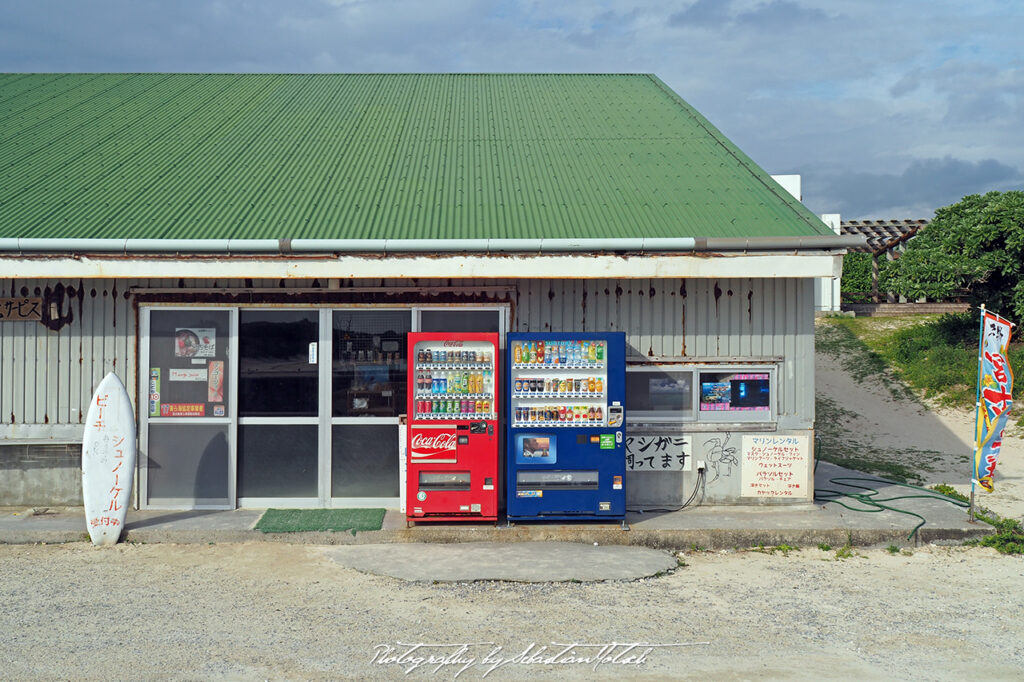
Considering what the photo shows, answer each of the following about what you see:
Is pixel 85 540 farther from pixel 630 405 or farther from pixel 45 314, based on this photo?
pixel 630 405

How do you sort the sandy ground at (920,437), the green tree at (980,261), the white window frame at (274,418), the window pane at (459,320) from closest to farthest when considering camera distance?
1. the white window frame at (274,418)
2. the window pane at (459,320)
3. the sandy ground at (920,437)
4. the green tree at (980,261)

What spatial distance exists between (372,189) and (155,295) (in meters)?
3.00

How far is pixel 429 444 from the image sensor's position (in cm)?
877

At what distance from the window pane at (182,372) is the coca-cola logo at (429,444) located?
2511 millimetres

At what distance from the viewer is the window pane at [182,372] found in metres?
9.59

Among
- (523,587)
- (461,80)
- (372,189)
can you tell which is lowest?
(523,587)

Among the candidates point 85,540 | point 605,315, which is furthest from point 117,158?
point 605,315

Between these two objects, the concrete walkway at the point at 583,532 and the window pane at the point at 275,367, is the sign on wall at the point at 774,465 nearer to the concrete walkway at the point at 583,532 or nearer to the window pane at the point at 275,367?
the concrete walkway at the point at 583,532

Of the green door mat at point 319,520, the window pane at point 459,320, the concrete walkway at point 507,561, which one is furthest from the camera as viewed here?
the window pane at point 459,320

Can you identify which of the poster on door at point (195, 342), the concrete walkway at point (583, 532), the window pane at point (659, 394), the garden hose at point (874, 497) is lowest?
the concrete walkway at point (583, 532)

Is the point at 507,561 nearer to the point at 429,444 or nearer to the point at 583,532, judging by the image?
the point at 583,532

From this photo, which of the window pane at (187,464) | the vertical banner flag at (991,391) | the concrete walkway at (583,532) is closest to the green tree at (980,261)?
the vertical banner flag at (991,391)

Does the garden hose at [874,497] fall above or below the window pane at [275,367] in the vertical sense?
below

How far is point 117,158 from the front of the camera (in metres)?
11.7
